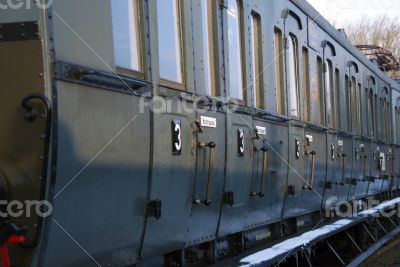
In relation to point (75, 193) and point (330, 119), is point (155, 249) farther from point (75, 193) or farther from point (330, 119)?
point (330, 119)

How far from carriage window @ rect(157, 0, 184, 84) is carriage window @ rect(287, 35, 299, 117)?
121 inches

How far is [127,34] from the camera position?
414cm

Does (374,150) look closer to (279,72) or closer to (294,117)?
(294,117)

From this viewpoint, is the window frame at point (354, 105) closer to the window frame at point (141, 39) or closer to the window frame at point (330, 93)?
the window frame at point (330, 93)

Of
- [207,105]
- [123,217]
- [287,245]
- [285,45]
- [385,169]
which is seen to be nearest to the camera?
[123,217]

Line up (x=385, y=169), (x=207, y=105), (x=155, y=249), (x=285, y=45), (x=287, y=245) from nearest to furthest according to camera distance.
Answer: (x=155, y=249) < (x=207, y=105) < (x=287, y=245) < (x=285, y=45) < (x=385, y=169)

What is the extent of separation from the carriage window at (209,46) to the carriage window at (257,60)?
107 centimetres

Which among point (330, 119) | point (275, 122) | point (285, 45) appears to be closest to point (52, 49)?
point (275, 122)

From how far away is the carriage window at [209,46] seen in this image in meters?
5.34

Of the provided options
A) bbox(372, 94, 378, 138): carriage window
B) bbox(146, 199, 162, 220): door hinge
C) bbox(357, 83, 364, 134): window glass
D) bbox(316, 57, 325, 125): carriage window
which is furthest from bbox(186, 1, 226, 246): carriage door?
bbox(372, 94, 378, 138): carriage window

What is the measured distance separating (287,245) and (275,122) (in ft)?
4.06

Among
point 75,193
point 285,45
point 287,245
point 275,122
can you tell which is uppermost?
point 285,45

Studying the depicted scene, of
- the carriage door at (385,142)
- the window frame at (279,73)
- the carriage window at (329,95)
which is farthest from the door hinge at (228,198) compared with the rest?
the carriage door at (385,142)

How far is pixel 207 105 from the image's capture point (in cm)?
518
